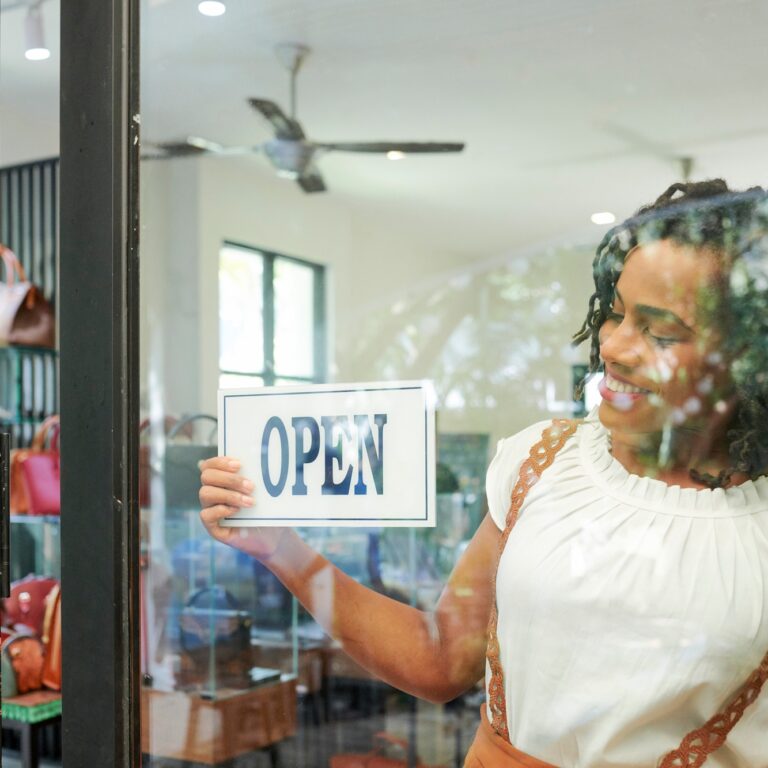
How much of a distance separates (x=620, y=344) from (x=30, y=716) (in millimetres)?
2057

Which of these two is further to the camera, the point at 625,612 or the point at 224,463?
the point at 224,463

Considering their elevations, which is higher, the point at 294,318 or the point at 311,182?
the point at 311,182

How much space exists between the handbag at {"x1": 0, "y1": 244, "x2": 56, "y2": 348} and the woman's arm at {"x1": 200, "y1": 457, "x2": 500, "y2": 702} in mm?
1866

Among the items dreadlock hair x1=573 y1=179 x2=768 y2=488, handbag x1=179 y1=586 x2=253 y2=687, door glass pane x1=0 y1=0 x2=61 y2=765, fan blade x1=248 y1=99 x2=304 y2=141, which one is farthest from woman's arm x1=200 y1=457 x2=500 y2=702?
door glass pane x1=0 y1=0 x2=61 y2=765

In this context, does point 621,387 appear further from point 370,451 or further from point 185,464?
point 185,464

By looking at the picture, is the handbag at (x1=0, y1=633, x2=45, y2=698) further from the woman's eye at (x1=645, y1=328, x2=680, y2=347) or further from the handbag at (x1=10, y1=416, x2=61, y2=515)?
the woman's eye at (x1=645, y1=328, x2=680, y2=347)

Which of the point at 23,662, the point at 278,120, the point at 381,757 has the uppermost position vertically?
the point at 278,120

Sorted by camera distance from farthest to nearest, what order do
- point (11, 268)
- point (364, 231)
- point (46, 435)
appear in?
point (46, 435) < point (11, 268) < point (364, 231)

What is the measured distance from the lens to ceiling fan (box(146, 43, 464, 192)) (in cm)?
115

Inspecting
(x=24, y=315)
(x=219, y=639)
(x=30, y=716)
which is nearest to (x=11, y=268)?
(x=24, y=315)

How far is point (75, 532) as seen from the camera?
0.92 m

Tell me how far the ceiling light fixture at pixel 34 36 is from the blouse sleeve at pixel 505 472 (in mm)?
664

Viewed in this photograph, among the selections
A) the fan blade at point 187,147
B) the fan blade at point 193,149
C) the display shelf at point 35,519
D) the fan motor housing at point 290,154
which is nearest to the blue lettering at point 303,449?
the fan blade at point 193,149

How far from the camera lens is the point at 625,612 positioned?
721 mm
